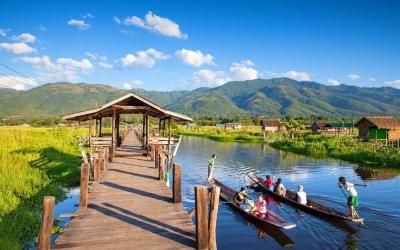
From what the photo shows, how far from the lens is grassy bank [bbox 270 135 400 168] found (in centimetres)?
3441

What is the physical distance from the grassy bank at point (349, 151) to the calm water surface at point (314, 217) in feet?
11.1

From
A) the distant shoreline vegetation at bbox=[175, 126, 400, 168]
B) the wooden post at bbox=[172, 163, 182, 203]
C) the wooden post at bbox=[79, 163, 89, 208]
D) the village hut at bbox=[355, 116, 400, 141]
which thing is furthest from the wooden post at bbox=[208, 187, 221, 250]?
the village hut at bbox=[355, 116, 400, 141]

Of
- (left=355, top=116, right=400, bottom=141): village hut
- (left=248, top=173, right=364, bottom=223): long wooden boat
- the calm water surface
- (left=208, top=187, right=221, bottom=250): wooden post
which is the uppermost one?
(left=355, top=116, right=400, bottom=141): village hut

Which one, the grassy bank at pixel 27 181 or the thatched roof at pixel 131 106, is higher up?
the thatched roof at pixel 131 106

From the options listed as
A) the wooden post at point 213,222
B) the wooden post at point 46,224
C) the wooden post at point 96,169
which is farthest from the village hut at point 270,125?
the wooden post at point 46,224

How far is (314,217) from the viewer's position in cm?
1599

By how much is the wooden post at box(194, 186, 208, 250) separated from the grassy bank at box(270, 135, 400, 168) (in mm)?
32203

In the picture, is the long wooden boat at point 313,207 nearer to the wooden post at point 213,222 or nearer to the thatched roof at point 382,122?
the wooden post at point 213,222

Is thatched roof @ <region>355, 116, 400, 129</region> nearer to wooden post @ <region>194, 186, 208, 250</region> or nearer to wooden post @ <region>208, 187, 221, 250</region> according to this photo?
wooden post @ <region>208, 187, 221, 250</region>

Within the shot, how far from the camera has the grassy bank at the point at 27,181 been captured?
12.0 metres

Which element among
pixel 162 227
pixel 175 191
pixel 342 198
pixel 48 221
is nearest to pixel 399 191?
pixel 342 198

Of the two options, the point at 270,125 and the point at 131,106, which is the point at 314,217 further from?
the point at 270,125

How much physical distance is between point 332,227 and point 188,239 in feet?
32.3

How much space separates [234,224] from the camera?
1541 centimetres
